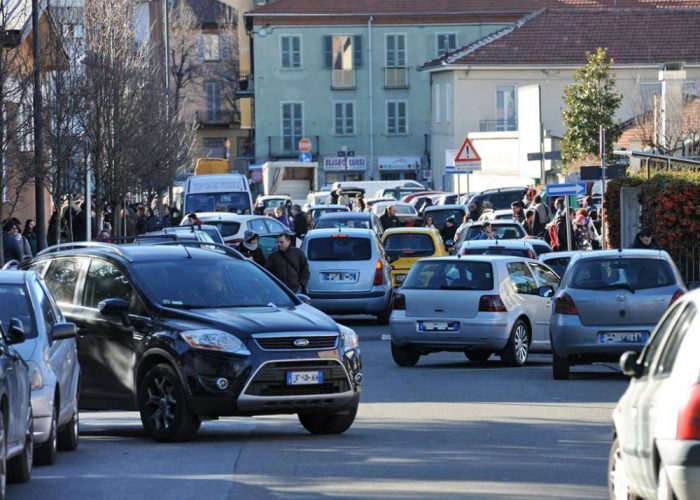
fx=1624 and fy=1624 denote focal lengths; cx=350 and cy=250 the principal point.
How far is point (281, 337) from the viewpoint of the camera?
13406 mm

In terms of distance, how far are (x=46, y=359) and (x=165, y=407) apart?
1658mm

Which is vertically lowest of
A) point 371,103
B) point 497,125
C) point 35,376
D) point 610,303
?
point 610,303

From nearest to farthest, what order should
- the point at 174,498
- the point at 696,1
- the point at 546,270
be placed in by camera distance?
the point at 174,498
the point at 546,270
the point at 696,1

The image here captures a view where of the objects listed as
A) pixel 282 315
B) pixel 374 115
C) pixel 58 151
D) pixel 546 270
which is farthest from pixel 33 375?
pixel 374 115

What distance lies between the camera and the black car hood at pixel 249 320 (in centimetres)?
1346

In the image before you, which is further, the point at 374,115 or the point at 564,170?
the point at 374,115

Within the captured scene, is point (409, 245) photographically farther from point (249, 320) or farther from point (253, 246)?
point (249, 320)

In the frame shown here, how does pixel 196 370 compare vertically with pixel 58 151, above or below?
below

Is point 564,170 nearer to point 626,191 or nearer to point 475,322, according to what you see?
point 626,191

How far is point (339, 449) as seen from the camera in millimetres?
13016

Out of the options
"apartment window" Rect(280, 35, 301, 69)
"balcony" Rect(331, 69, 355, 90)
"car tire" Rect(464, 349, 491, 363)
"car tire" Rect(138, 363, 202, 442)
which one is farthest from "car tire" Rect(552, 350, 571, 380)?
"apartment window" Rect(280, 35, 301, 69)

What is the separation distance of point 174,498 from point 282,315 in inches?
146

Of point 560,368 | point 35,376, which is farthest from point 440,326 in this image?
point 35,376

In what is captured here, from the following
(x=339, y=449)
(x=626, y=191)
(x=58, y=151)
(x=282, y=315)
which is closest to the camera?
(x=339, y=449)
